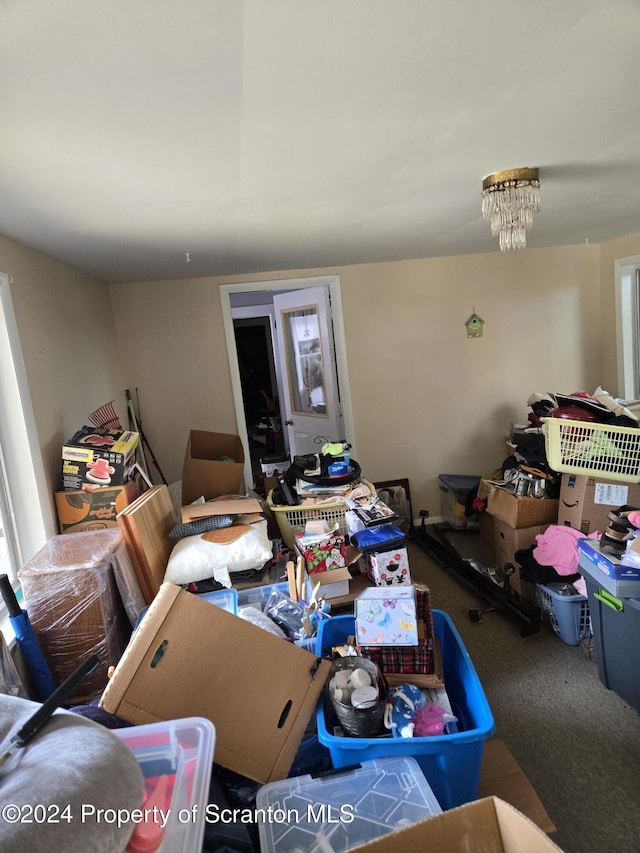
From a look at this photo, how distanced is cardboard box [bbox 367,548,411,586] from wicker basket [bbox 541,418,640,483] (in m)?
1.01

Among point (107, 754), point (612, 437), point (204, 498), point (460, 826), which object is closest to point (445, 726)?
Result: point (460, 826)

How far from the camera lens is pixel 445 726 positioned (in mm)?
1350

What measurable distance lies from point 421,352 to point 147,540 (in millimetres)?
2614

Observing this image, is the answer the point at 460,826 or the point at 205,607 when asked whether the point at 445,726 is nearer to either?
the point at 460,826

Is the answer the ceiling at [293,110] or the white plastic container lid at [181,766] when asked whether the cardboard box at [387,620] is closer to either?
the white plastic container lid at [181,766]

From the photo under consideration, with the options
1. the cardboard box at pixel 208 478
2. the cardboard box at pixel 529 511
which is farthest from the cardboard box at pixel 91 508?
the cardboard box at pixel 529 511

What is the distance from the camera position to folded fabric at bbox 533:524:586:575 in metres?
2.42

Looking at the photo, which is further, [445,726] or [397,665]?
[397,665]

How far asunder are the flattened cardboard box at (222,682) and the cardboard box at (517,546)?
173 cm

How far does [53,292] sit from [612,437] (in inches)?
114

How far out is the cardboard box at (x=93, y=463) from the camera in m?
2.15

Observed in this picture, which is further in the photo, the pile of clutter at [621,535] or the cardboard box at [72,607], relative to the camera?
the pile of clutter at [621,535]

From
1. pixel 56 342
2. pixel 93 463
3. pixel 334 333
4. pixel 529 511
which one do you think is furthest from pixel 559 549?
pixel 56 342

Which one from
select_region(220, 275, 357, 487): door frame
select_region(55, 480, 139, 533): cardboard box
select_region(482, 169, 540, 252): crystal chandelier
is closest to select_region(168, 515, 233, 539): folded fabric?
select_region(55, 480, 139, 533): cardboard box
